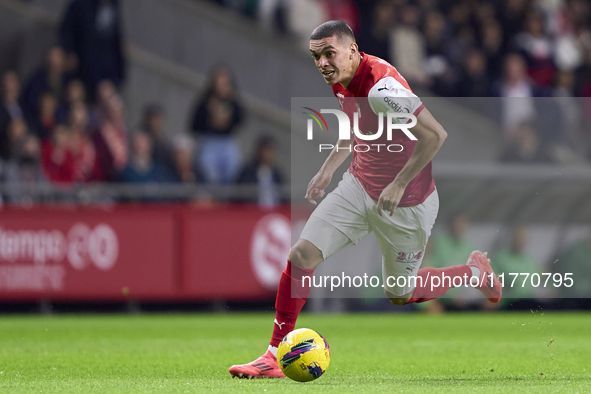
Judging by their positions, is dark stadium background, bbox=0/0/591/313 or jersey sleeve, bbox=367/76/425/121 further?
dark stadium background, bbox=0/0/591/313

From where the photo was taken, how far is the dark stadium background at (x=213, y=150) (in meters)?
11.0

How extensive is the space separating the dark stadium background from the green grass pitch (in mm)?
524

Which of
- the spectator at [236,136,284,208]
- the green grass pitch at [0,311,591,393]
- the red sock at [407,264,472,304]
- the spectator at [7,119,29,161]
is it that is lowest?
the green grass pitch at [0,311,591,393]

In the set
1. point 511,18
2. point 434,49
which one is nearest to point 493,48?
point 511,18

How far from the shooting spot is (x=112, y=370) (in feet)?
22.2

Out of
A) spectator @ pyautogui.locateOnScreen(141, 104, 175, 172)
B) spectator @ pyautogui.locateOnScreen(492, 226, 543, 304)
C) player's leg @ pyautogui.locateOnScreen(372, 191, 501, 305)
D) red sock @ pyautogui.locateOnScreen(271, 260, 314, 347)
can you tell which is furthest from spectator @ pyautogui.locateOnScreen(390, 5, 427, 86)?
red sock @ pyautogui.locateOnScreen(271, 260, 314, 347)

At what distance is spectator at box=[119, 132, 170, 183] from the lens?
12727 millimetres

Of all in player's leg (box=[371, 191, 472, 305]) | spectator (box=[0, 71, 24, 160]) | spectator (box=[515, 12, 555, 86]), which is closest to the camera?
player's leg (box=[371, 191, 472, 305])

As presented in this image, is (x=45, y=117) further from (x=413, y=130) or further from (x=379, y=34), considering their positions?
(x=413, y=130)

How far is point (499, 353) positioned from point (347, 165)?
254cm

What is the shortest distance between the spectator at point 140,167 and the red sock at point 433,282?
21.8 feet

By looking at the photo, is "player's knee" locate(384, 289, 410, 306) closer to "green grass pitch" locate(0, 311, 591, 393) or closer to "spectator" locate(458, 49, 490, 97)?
"green grass pitch" locate(0, 311, 591, 393)

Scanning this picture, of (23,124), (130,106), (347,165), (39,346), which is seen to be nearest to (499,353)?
(347,165)

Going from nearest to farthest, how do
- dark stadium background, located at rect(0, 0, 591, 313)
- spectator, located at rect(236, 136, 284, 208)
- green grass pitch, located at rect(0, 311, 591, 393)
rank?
green grass pitch, located at rect(0, 311, 591, 393)
dark stadium background, located at rect(0, 0, 591, 313)
spectator, located at rect(236, 136, 284, 208)
